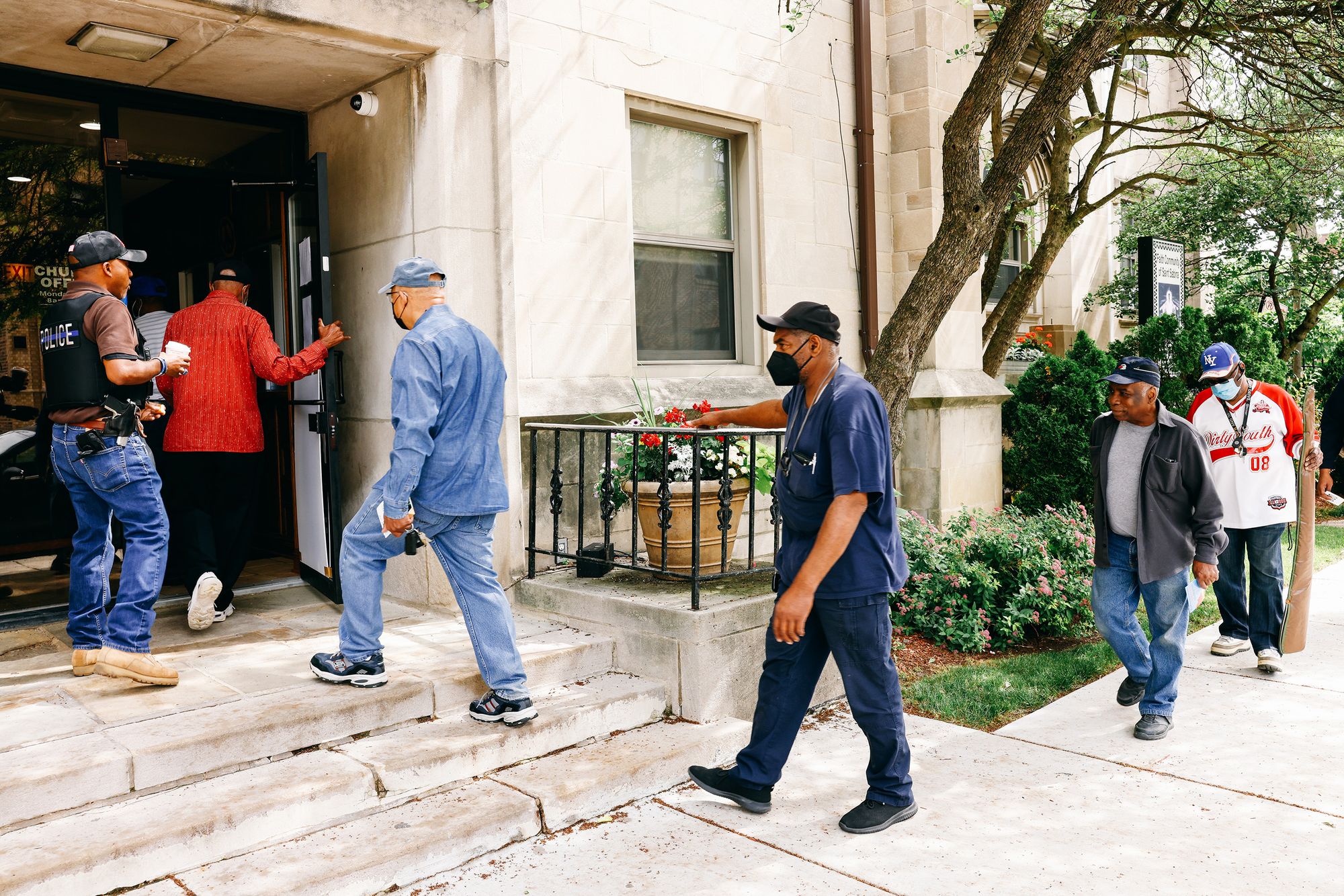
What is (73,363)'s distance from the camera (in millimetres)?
4301

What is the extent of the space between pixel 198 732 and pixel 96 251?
2.11 metres

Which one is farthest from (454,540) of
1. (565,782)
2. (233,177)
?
(233,177)

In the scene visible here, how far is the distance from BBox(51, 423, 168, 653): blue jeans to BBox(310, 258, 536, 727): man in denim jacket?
0.77 meters

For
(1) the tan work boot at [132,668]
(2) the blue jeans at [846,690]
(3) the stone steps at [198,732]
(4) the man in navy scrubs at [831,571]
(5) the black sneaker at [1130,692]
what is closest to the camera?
(3) the stone steps at [198,732]

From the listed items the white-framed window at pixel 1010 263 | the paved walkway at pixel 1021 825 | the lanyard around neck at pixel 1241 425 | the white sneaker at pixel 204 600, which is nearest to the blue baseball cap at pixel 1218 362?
the lanyard around neck at pixel 1241 425

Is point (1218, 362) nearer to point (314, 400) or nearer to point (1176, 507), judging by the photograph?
point (1176, 507)

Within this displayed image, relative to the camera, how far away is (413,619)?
19.3ft

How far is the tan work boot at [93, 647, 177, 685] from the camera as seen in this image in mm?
4289

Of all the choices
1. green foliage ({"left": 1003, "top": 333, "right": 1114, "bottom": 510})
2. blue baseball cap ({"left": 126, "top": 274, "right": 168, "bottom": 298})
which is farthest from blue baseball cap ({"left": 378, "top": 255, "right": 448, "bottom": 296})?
green foliage ({"left": 1003, "top": 333, "right": 1114, "bottom": 510})

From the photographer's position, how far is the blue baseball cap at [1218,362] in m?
6.10

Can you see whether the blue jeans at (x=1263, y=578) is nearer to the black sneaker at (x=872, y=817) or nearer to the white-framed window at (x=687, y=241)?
the black sneaker at (x=872, y=817)

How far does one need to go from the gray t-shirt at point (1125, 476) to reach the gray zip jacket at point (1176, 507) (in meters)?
0.07

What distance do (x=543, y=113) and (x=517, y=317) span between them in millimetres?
1287

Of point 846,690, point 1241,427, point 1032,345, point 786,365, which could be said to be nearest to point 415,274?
point 786,365
